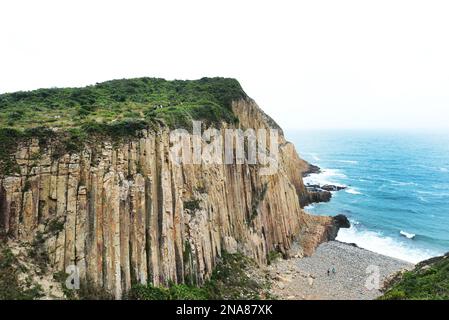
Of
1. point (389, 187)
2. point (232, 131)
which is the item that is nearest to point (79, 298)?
point (232, 131)

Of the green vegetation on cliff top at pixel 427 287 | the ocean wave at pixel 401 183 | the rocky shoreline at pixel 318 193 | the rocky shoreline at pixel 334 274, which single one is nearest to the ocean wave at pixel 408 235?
the rocky shoreline at pixel 334 274

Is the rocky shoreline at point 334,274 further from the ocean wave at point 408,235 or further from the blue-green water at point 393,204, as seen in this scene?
the ocean wave at point 408,235

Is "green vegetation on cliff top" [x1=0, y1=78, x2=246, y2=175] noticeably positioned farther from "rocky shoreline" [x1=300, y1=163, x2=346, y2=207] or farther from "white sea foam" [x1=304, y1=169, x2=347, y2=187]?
"white sea foam" [x1=304, y1=169, x2=347, y2=187]

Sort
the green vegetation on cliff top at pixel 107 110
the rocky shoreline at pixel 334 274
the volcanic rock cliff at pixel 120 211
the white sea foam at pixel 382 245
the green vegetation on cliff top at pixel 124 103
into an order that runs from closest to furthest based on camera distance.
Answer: the volcanic rock cliff at pixel 120 211
the green vegetation on cliff top at pixel 107 110
the green vegetation on cliff top at pixel 124 103
the rocky shoreline at pixel 334 274
the white sea foam at pixel 382 245

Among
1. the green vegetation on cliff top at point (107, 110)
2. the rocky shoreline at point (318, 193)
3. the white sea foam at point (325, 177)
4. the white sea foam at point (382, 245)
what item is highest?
the green vegetation on cliff top at point (107, 110)

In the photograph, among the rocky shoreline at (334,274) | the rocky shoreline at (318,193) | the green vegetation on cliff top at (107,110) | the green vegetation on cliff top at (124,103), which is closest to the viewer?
the green vegetation on cliff top at (107,110)

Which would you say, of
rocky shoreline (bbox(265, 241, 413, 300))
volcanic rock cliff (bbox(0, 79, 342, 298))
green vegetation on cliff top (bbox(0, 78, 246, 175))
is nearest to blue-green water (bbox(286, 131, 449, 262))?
rocky shoreline (bbox(265, 241, 413, 300))

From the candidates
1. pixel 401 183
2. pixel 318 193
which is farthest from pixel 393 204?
pixel 401 183
